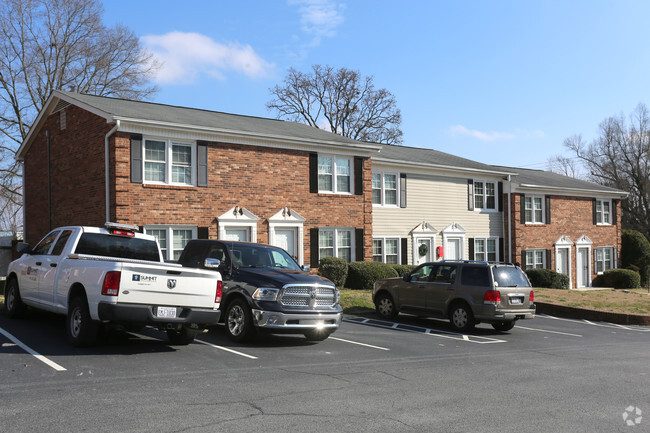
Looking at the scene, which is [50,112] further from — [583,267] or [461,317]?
[583,267]

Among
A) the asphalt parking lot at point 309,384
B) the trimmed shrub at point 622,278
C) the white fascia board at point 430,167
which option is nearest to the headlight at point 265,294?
the asphalt parking lot at point 309,384

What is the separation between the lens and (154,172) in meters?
19.0

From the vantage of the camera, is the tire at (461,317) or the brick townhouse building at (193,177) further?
the brick townhouse building at (193,177)

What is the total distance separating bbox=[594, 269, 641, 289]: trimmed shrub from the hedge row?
60.1ft

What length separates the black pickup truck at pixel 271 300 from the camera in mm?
10164

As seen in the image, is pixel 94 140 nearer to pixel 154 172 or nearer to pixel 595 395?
pixel 154 172

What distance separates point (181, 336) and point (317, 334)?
7.81 feet

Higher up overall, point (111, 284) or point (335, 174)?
point (335, 174)

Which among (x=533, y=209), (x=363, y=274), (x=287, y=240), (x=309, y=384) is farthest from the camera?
(x=533, y=209)

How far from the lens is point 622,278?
34.2 metres

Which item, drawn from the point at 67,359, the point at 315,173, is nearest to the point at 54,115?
the point at 315,173

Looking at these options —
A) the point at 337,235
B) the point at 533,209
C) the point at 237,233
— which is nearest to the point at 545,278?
the point at 533,209

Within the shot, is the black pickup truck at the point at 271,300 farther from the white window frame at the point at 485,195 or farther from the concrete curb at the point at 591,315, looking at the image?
the white window frame at the point at 485,195

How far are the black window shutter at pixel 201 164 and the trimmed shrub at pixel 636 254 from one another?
28900mm
